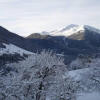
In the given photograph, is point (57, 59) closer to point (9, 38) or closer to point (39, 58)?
point (39, 58)

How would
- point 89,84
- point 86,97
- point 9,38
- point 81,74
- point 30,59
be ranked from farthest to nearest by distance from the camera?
point 9,38
point 81,74
point 89,84
point 86,97
point 30,59

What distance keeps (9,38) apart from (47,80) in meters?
173

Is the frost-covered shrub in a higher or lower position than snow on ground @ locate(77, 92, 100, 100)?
higher

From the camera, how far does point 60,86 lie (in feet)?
80.2

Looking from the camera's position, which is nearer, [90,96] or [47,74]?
[47,74]

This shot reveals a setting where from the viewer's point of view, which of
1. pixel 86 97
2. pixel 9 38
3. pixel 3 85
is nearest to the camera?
pixel 3 85

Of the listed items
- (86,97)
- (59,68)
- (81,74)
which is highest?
(59,68)

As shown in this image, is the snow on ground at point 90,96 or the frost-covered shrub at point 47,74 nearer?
the frost-covered shrub at point 47,74

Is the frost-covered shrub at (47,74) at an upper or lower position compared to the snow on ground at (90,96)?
upper

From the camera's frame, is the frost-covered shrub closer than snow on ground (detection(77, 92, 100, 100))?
Yes

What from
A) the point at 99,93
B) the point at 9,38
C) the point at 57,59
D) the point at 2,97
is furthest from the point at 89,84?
the point at 9,38

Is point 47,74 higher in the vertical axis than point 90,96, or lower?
higher

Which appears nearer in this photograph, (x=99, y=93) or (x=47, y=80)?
(x=47, y=80)

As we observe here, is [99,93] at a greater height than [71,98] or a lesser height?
lesser
